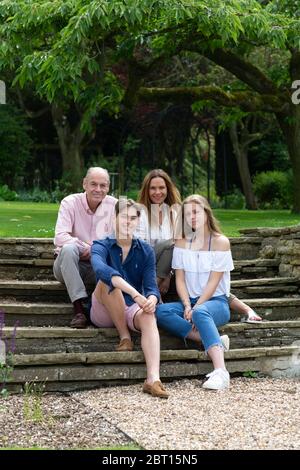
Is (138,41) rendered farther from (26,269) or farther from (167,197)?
(26,269)

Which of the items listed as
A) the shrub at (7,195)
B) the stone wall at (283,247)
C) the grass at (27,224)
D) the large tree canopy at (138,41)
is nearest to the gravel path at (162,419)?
the stone wall at (283,247)

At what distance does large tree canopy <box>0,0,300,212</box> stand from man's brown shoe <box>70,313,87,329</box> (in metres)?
2.82

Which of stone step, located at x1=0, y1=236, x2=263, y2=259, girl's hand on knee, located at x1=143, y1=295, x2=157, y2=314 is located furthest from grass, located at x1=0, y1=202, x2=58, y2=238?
girl's hand on knee, located at x1=143, y1=295, x2=157, y2=314

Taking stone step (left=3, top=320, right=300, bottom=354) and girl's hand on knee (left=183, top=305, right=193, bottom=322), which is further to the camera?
girl's hand on knee (left=183, top=305, right=193, bottom=322)

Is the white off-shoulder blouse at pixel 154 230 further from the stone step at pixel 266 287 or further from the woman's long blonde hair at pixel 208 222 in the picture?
the stone step at pixel 266 287

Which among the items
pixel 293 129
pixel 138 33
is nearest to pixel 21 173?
pixel 293 129

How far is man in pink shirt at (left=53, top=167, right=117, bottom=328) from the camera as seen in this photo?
555cm

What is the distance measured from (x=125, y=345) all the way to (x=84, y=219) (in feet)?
3.52

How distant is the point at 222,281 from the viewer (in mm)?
5629

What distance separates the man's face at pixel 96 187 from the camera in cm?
583

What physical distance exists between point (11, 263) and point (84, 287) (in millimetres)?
948

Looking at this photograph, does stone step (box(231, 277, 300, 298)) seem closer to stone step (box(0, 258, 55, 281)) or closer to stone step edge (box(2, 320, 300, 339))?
stone step edge (box(2, 320, 300, 339))

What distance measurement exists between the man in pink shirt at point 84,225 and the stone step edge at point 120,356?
1.15 feet

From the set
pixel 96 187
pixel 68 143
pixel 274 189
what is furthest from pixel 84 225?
pixel 68 143
